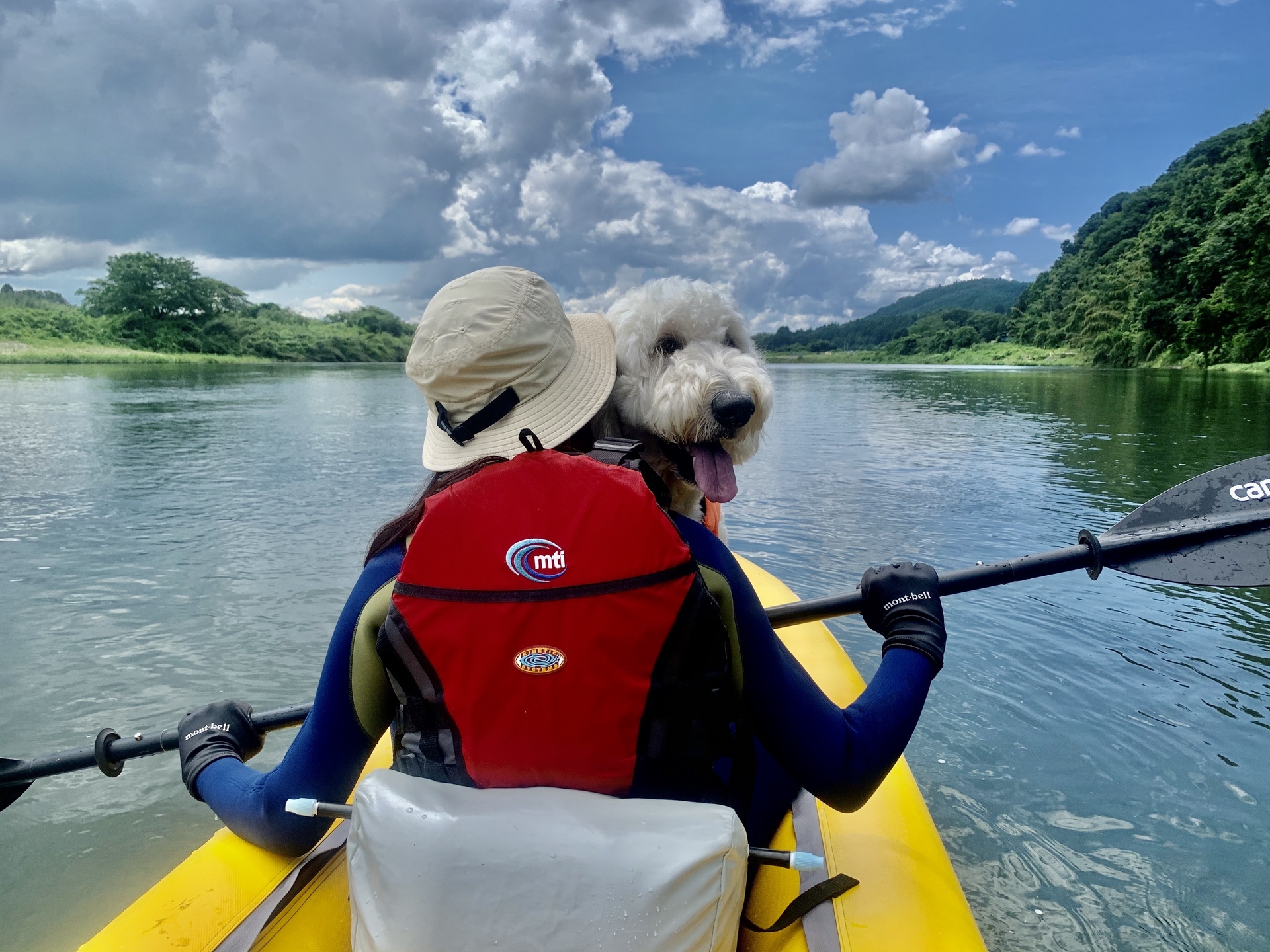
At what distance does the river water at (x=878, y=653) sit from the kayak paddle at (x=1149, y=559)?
0.96m

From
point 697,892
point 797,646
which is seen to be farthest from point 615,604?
point 797,646

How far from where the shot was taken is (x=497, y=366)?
142 centimetres

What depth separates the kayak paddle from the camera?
8.03ft

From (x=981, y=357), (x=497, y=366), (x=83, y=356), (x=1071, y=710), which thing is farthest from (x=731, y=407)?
(x=981, y=357)

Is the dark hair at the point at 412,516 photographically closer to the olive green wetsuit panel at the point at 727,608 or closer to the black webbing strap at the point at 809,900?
the olive green wetsuit panel at the point at 727,608

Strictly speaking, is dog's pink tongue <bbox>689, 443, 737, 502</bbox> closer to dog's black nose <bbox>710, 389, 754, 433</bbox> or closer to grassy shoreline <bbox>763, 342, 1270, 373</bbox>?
dog's black nose <bbox>710, 389, 754, 433</bbox>

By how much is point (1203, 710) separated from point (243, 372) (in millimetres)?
55283

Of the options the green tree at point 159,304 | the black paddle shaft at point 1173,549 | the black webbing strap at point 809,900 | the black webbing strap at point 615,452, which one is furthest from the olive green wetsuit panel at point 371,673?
the green tree at point 159,304

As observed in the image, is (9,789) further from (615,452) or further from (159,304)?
(159,304)

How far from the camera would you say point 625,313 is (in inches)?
90.3

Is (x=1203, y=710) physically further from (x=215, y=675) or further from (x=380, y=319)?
(x=380, y=319)

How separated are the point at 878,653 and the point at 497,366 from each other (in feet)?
14.6

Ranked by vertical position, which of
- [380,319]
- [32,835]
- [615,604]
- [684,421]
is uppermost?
[380,319]

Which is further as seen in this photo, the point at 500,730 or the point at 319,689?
the point at 319,689
